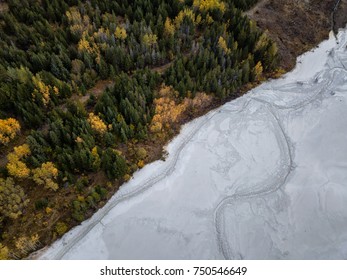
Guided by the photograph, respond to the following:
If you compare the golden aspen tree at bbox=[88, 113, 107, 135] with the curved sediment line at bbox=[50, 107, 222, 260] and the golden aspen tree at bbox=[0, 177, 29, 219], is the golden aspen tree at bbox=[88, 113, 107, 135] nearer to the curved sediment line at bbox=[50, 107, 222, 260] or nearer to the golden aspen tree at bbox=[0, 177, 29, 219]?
the curved sediment line at bbox=[50, 107, 222, 260]

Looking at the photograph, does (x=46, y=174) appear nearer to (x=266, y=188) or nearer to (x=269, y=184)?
(x=266, y=188)

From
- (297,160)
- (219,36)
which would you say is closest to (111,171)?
(297,160)

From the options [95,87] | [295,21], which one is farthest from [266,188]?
[295,21]

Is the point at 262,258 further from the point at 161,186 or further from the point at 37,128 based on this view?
the point at 37,128

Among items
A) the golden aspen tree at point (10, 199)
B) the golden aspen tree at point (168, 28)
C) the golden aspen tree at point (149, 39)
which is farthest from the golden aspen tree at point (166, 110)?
the golden aspen tree at point (10, 199)

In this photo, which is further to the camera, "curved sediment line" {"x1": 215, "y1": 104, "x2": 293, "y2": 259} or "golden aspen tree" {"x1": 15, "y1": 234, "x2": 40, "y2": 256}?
"curved sediment line" {"x1": 215, "y1": 104, "x2": 293, "y2": 259}

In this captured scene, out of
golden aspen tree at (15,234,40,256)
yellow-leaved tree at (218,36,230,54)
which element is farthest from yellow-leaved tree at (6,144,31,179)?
yellow-leaved tree at (218,36,230,54)
